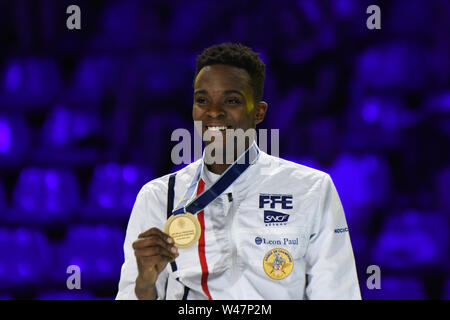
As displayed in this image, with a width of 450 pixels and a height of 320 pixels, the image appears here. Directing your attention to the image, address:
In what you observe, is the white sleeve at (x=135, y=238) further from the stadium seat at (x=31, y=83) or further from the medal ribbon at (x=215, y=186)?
the stadium seat at (x=31, y=83)

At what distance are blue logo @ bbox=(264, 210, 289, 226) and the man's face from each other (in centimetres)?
29

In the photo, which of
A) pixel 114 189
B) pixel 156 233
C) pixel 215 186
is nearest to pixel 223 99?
pixel 215 186

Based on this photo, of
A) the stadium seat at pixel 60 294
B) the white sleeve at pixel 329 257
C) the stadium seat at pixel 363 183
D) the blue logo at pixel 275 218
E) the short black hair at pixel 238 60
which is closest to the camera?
the white sleeve at pixel 329 257

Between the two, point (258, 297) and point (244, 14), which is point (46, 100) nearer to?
point (244, 14)

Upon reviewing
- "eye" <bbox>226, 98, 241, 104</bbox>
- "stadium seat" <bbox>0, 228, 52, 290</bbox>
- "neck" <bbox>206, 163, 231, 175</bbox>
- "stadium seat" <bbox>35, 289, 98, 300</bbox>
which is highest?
"eye" <bbox>226, 98, 241, 104</bbox>

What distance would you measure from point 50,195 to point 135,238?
1.58 metres

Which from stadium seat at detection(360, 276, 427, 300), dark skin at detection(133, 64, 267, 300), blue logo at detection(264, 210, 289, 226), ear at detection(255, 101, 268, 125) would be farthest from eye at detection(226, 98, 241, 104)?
stadium seat at detection(360, 276, 427, 300)

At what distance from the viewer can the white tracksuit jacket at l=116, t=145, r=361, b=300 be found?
1.74 meters

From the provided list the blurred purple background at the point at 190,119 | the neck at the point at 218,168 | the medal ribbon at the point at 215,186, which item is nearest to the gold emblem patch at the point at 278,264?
the medal ribbon at the point at 215,186

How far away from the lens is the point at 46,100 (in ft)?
11.0

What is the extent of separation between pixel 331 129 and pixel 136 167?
3.55 feet

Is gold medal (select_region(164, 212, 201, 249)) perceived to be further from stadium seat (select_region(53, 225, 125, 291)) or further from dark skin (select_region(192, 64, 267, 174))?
stadium seat (select_region(53, 225, 125, 291))

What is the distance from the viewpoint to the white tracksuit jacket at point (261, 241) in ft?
5.70
